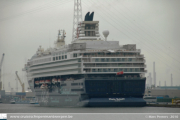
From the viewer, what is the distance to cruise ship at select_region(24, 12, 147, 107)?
84225mm

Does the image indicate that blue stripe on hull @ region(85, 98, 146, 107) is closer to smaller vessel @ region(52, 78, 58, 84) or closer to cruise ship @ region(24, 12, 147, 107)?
cruise ship @ region(24, 12, 147, 107)

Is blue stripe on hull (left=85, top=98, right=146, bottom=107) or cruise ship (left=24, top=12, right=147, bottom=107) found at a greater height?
cruise ship (left=24, top=12, right=147, bottom=107)

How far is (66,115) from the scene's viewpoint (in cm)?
7175

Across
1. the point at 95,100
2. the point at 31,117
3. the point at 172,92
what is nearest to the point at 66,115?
the point at 31,117

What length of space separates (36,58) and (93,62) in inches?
1006

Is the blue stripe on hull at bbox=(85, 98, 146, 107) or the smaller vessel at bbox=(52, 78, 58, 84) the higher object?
the smaller vessel at bbox=(52, 78, 58, 84)

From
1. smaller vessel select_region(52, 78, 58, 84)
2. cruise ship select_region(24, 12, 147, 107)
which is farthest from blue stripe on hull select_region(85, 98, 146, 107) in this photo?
smaller vessel select_region(52, 78, 58, 84)

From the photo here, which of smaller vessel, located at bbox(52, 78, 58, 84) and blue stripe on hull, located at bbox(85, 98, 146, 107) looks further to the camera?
smaller vessel, located at bbox(52, 78, 58, 84)

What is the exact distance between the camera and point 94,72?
283ft

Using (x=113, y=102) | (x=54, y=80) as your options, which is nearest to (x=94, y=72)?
(x=113, y=102)

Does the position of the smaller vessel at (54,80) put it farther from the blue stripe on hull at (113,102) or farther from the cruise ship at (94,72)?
the blue stripe on hull at (113,102)

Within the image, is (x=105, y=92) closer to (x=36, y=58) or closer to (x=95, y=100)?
(x=95, y=100)

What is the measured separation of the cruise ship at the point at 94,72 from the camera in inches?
3316

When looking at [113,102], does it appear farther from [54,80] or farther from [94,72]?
[54,80]
